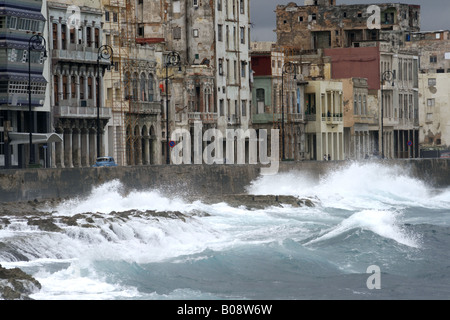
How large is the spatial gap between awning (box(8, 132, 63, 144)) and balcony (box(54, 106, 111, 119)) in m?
6.22

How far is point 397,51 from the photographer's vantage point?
11812cm

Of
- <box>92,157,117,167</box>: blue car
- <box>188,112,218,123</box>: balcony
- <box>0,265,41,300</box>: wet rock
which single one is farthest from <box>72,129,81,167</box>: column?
<box>0,265,41,300</box>: wet rock

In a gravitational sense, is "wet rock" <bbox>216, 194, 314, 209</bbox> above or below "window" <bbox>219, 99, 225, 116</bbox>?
below

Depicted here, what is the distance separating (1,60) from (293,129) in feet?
118

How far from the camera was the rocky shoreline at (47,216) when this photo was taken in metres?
34.7

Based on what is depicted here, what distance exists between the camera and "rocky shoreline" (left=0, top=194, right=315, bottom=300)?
34688 mm

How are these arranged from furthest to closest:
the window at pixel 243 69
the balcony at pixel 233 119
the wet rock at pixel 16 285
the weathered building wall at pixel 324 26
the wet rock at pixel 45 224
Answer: the weathered building wall at pixel 324 26, the window at pixel 243 69, the balcony at pixel 233 119, the wet rock at pixel 45 224, the wet rock at pixel 16 285

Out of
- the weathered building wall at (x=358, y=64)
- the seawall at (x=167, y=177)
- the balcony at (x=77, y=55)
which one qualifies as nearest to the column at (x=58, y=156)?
the balcony at (x=77, y=55)

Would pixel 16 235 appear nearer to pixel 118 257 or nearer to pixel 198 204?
pixel 118 257

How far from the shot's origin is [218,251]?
45.8 m

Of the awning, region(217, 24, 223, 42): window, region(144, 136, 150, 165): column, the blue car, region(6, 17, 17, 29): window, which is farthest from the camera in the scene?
region(217, 24, 223, 42): window

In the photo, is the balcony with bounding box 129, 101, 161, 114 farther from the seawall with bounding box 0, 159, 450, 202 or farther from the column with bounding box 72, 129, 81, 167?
A: the seawall with bounding box 0, 159, 450, 202

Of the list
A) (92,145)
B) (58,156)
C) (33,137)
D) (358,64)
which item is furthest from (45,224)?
(358,64)

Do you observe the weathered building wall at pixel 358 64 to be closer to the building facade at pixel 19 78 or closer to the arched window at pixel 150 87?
the arched window at pixel 150 87
